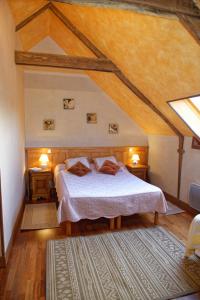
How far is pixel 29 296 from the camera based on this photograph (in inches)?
70.0

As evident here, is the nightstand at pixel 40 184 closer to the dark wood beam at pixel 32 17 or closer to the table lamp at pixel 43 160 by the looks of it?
the table lamp at pixel 43 160

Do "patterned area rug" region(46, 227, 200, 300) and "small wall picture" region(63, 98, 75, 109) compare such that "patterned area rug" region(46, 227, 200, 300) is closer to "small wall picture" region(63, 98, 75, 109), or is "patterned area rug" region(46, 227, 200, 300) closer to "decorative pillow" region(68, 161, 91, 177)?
"decorative pillow" region(68, 161, 91, 177)

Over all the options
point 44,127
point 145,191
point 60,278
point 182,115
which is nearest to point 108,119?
point 44,127

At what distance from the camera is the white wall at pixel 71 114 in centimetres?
431

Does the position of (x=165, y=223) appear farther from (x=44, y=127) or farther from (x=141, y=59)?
(x=44, y=127)

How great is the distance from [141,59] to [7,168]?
2.37 metres

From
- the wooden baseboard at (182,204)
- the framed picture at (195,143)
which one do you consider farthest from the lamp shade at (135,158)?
the framed picture at (195,143)

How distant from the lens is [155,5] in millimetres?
1805

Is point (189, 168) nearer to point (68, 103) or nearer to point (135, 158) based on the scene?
point (135, 158)

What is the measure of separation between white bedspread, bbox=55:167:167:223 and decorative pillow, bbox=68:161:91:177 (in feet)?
1.30

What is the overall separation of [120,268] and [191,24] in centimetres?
263

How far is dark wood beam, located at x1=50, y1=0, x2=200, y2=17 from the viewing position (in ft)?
5.83

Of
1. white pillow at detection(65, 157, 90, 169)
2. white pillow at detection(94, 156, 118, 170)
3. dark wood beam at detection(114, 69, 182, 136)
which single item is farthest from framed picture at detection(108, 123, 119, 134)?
dark wood beam at detection(114, 69, 182, 136)

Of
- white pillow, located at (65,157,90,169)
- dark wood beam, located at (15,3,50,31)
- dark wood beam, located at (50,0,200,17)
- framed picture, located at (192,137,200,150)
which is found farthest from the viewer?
white pillow, located at (65,157,90,169)
